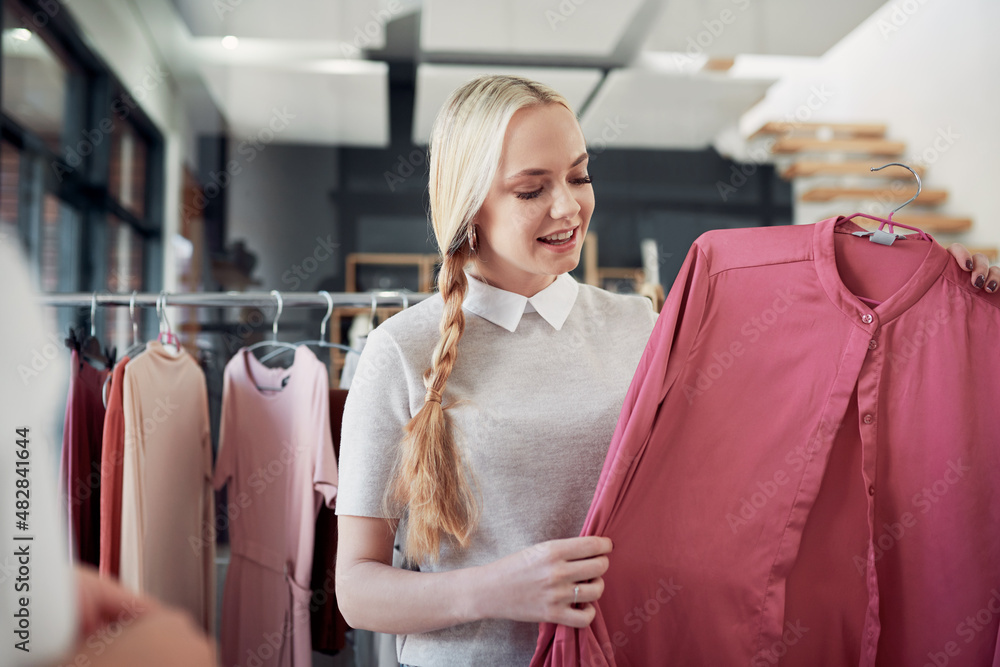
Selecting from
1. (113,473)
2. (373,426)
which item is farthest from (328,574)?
(373,426)

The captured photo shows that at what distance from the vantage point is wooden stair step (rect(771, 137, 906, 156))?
395 centimetres

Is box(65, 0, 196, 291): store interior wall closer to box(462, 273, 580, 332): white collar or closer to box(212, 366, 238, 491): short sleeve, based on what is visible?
box(212, 366, 238, 491): short sleeve

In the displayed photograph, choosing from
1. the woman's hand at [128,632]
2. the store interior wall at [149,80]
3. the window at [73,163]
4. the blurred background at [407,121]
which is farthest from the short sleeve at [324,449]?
the store interior wall at [149,80]

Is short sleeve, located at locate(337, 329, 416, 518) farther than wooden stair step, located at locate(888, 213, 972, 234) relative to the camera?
No

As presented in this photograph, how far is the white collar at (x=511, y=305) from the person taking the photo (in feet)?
3.17

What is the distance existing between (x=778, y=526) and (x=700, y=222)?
13.6ft

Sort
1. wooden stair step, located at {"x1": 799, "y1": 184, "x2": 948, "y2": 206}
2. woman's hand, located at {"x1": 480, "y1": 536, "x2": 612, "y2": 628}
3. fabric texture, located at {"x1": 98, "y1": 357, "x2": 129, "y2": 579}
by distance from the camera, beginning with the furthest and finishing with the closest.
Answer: wooden stair step, located at {"x1": 799, "y1": 184, "x2": 948, "y2": 206}
fabric texture, located at {"x1": 98, "y1": 357, "x2": 129, "y2": 579}
woman's hand, located at {"x1": 480, "y1": 536, "x2": 612, "y2": 628}

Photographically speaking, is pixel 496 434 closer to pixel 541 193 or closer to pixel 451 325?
pixel 451 325

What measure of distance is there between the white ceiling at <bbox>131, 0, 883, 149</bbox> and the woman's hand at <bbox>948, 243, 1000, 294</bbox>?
2942 mm

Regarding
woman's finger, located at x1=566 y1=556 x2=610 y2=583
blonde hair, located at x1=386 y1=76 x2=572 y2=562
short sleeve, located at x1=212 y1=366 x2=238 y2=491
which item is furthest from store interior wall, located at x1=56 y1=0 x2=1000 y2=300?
woman's finger, located at x1=566 y1=556 x2=610 y2=583

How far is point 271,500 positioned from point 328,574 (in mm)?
218

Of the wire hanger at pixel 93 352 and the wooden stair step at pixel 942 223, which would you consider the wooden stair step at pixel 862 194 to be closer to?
the wooden stair step at pixel 942 223

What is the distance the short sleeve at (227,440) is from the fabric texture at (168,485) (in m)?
0.03

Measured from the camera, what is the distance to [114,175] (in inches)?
142
